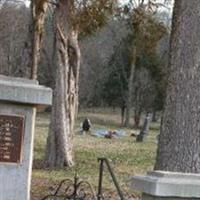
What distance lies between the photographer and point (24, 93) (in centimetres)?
881

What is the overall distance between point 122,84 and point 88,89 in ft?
24.5

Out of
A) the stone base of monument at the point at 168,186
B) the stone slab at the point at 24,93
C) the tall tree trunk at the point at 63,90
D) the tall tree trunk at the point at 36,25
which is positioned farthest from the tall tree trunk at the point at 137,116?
the stone base of monument at the point at 168,186

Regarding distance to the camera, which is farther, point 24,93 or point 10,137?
point 10,137

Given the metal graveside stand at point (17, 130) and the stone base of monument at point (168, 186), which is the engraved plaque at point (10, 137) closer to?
the metal graveside stand at point (17, 130)

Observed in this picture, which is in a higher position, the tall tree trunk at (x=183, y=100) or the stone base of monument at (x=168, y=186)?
the tall tree trunk at (x=183, y=100)

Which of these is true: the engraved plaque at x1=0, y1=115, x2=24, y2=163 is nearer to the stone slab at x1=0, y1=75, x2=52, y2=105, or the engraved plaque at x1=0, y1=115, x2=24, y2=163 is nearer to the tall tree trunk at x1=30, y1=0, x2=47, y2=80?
the stone slab at x1=0, y1=75, x2=52, y2=105

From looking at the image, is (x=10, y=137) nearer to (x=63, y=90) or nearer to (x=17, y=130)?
(x=17, y=130)

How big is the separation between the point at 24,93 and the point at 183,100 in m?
3.25

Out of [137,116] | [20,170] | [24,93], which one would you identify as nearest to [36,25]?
[20,170]

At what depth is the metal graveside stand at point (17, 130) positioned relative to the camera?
8812 mm

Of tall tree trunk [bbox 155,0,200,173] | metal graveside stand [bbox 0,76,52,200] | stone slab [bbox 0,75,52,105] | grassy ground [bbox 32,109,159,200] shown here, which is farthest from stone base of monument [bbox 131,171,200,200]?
grassy ground [bbox 32,109,159,200]

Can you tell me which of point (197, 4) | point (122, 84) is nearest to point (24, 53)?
point (197, 4)

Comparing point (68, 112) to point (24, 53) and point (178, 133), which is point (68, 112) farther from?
point (178, 133)

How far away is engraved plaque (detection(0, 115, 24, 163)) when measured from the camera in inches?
350
